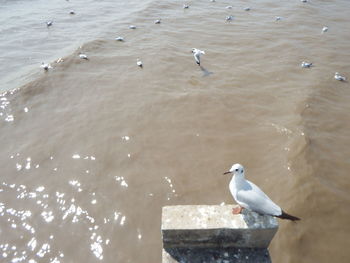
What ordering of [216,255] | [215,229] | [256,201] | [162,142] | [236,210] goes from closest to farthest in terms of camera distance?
[215,229], [216,255], [236,210], [256,201], [162,142]

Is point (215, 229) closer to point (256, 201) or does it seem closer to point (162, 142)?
point (256, 201)

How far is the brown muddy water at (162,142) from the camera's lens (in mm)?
5723

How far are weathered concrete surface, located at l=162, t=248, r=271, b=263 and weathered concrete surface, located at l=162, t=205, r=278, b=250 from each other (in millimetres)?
48

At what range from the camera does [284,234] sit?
552 centimetres

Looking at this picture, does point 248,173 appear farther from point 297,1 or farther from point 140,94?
point 297,1

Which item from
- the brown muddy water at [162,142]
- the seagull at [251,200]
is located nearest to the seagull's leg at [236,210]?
the seagull at [251,200]

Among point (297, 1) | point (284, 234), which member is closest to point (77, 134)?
point (284, 234)

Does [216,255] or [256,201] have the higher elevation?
[256,201]

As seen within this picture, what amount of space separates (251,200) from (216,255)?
98cm

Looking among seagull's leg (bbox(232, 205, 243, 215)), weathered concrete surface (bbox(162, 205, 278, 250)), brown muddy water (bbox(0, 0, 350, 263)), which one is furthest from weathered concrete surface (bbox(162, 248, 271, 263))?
brown muddy water (bbox(0, 0, 350, 263))

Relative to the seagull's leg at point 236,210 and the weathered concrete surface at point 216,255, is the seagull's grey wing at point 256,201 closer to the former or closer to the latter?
the seagull's leg at point 236,210

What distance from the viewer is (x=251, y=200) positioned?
4.28 m

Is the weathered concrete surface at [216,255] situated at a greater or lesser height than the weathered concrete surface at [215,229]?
lesser

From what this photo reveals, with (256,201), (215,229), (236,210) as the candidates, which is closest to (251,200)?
(256,201)
